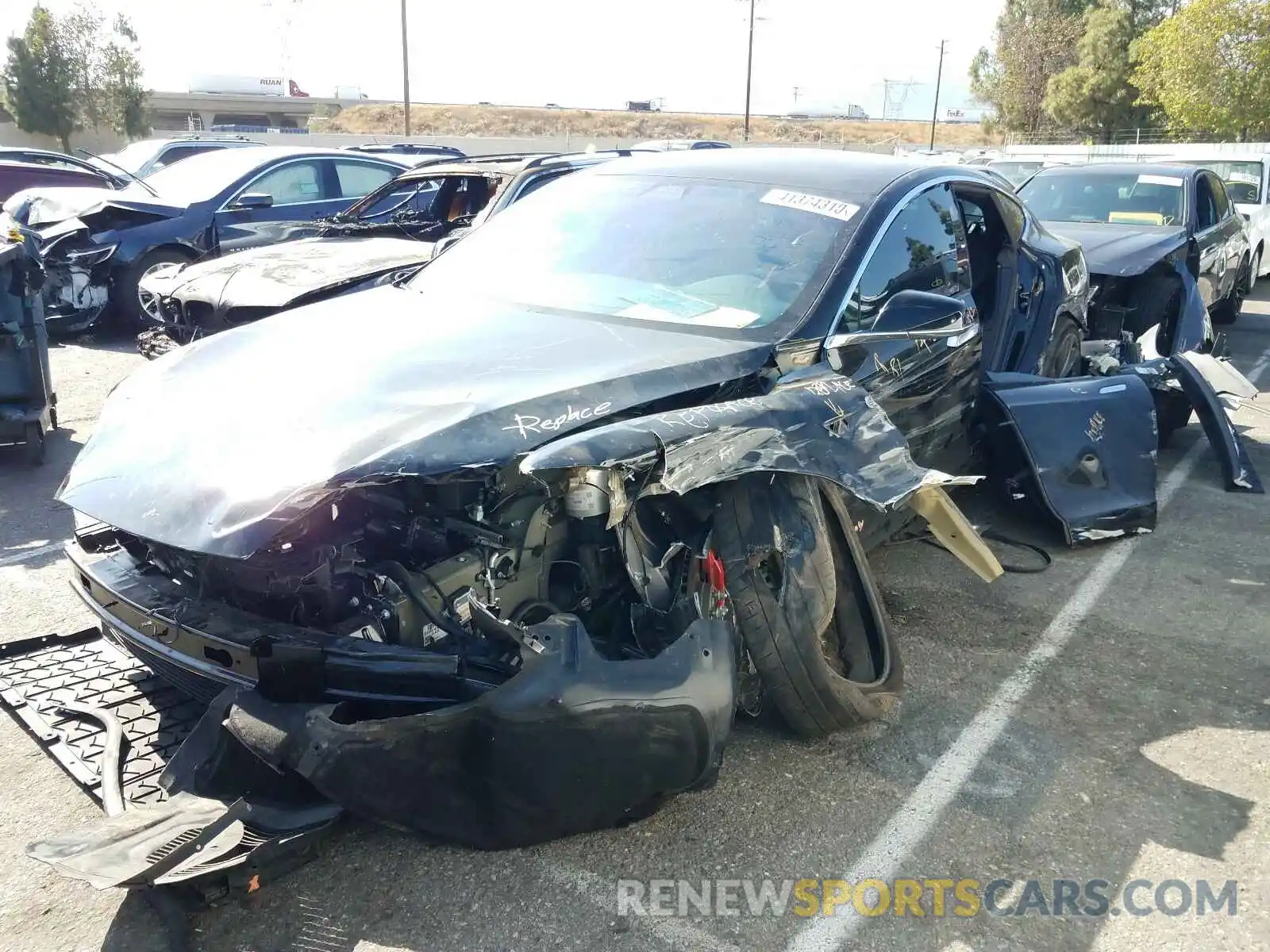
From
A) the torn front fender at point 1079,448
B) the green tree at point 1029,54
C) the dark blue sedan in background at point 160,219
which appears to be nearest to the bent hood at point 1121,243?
the torn front fender at point 1079,448

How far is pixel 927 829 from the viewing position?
2.88 meters

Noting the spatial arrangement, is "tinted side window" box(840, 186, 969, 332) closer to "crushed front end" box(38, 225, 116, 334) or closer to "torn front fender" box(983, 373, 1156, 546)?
"torn front fender" box(983, 373, 1156, 546)

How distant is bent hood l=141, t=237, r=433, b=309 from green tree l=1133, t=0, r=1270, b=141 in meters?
25.2

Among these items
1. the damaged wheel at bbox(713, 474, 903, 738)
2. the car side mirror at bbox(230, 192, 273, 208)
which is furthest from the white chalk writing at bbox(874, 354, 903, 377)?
the car side mirror at bbox(230, 192, 273, 208)

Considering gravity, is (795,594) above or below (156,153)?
below

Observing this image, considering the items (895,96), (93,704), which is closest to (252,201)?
(93,704)

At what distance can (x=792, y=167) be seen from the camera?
423 centimetres

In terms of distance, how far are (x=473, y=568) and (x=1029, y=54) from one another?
4364cm

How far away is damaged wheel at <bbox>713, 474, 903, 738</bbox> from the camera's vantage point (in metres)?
2.89

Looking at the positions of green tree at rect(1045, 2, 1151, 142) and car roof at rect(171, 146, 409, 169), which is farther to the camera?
green tree at rect(1045, 2, 1151, 142)

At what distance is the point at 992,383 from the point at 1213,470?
95.8 inches

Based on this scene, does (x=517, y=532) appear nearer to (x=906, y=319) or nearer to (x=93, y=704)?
(x=93, y=704)

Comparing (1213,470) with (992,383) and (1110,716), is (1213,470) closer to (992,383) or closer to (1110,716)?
(992,383)

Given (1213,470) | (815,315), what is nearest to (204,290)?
(815,315)
